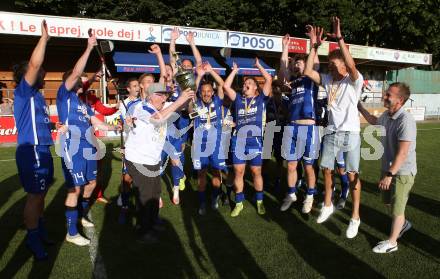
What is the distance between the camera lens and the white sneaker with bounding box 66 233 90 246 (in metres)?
4.62

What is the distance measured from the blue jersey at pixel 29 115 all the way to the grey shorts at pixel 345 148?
12.1ft

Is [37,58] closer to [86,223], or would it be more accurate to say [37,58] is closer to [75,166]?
[75,166]

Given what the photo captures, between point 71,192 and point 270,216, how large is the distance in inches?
116

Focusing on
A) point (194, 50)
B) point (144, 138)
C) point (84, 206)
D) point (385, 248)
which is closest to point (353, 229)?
point (385, 248)

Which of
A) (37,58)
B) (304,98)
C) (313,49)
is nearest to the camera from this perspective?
(37,58)

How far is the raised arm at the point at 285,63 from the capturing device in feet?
19.0

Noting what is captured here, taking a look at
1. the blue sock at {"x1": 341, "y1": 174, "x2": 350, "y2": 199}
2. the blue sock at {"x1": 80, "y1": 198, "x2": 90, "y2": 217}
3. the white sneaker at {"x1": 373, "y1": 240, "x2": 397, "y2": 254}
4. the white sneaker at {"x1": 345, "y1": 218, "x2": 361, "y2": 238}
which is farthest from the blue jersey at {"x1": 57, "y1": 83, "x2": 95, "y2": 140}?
the blue sock at {"x1": 341, "y1": 174, "x2": 350, "y2": 199}

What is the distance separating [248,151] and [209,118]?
0.83m

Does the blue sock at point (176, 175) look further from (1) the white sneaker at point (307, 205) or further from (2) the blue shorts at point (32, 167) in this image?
(2) the blue shorts at point (32, 167)

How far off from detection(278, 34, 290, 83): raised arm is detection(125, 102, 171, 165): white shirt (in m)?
2.41

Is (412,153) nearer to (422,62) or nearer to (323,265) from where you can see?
(323,265)

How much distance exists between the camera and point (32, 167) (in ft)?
13.3

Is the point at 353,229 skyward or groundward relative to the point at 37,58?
groundward

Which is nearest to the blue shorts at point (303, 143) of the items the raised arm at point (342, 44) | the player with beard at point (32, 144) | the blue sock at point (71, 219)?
→ the raised arm at point (342, 44)
